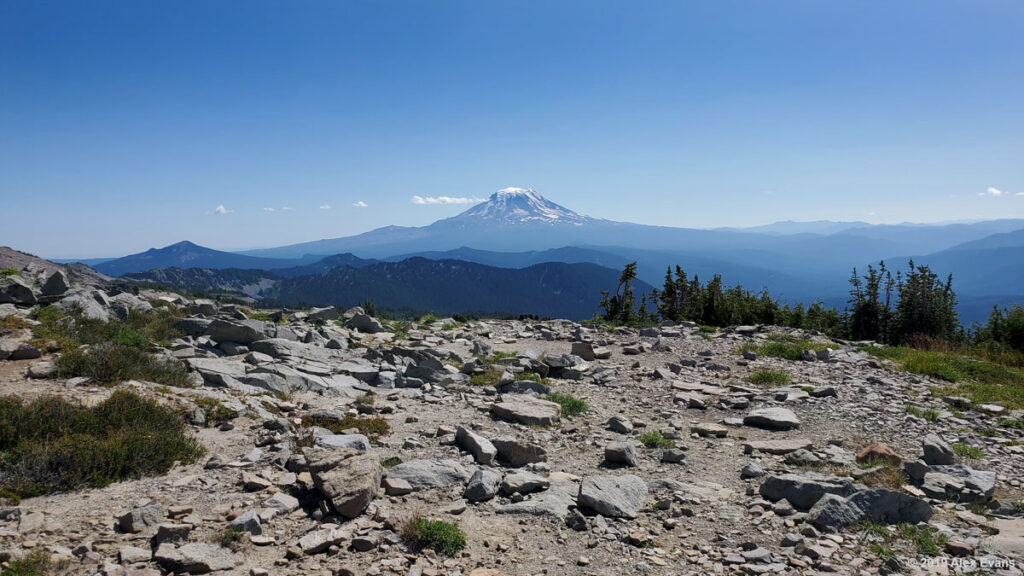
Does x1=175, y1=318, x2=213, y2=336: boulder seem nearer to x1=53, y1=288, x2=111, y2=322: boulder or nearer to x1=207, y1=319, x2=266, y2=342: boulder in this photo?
x1=207, y1=319, x2=266, y2=342: boulder

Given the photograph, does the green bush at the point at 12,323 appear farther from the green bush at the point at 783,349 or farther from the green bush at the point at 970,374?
the green bush at the point at 970,374

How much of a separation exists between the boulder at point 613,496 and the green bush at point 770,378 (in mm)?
9784

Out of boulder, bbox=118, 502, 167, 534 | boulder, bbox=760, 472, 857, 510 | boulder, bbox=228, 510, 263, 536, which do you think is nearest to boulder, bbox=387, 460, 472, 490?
boulder, bbox=228, 510, 263, 536

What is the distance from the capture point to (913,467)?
773 cm

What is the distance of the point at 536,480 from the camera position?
7555mm

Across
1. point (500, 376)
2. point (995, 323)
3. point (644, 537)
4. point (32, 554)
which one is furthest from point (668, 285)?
point (32, 554)

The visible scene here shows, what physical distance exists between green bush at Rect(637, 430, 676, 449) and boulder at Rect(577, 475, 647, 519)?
230 centimetres

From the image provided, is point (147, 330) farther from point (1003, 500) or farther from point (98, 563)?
point (1003, 500)

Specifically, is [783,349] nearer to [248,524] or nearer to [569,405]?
[569,405]

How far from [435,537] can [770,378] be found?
13355 millimetres

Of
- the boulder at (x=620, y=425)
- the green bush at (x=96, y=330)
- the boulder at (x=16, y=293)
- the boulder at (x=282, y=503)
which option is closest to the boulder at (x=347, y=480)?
the boulder at (x=282, y=503)

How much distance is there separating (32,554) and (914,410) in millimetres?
16289

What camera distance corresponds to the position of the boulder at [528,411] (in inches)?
435

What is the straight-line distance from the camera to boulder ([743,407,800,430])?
1095 cm
